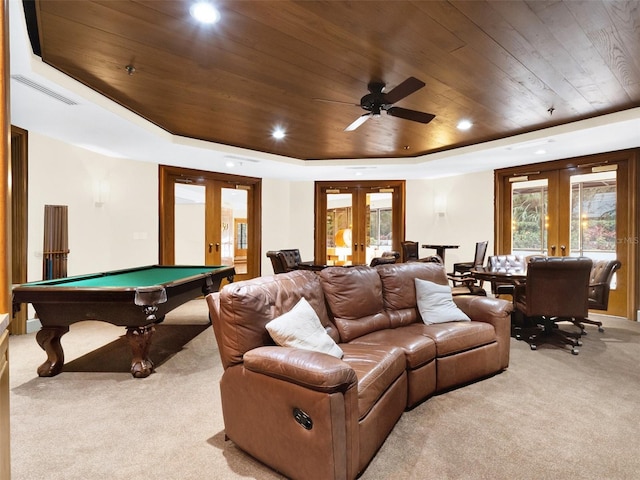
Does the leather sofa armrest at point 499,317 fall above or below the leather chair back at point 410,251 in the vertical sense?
below

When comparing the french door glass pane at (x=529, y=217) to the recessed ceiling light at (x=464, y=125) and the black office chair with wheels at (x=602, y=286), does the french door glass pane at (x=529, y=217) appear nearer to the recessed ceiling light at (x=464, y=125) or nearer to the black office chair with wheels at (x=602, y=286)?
the black office chair with wheels at (x=602, y=286)

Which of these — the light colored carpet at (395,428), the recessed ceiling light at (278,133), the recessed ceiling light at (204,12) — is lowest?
the light colored carpet at (395,428)

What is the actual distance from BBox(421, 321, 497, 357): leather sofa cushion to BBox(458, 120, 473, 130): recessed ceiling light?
256 centimetres

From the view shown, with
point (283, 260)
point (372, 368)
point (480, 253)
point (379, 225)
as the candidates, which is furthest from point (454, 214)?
point (372, 368)

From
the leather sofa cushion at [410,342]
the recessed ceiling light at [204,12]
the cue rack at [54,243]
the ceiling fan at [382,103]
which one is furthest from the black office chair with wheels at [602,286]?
the cue rack at [54,243]

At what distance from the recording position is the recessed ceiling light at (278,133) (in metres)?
4.66

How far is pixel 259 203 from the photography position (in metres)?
7.45

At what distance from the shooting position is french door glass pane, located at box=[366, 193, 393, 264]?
7977 millimetres

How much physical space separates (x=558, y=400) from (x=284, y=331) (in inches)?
83.9

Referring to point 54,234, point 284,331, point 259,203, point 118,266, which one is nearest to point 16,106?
point 54,234

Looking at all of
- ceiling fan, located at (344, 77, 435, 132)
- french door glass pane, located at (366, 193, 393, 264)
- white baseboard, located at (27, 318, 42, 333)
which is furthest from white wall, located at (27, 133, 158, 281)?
french door glass pane, located at (366, 193, 393, 264)

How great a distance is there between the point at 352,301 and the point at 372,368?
0.83 m

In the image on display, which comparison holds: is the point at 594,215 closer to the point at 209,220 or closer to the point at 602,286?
the point at 602,286

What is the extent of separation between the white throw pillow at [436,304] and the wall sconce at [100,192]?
4.85 m
